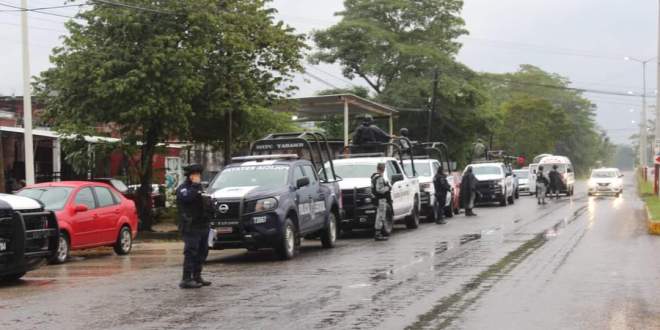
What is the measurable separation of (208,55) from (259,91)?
6.69 ft

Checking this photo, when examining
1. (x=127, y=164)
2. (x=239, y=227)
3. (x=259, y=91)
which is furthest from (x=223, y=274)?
(x=127, y=164)

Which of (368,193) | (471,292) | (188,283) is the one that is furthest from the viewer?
(368,193)

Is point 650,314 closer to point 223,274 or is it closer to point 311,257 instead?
point 223,274

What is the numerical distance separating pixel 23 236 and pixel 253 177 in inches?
180

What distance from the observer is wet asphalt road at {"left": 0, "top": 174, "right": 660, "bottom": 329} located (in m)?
8.57

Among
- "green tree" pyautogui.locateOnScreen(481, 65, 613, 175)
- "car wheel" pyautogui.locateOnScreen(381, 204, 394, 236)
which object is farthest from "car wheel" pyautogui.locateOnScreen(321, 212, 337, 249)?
"green tree" pyautogui.locateOnScreen(481, 65, 613, 175)

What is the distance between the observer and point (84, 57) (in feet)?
72.7

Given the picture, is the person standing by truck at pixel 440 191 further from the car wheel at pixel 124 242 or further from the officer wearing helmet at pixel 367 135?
the car wheel at pixel 124 242

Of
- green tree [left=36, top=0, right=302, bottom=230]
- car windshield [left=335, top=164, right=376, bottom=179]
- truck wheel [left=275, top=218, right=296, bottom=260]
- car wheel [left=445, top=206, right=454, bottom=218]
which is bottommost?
car wheel [left=445, top=206, right=454, bottom=218]

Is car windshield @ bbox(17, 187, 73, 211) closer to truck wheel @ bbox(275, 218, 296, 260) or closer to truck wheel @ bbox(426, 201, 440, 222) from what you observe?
truck wheel @ bbox(275, 218, 296, 260)

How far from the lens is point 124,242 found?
18.1m

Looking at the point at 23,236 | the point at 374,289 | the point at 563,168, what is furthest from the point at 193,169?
the point at 563,168

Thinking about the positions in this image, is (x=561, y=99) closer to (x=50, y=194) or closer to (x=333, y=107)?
→ (x=333, y=107)

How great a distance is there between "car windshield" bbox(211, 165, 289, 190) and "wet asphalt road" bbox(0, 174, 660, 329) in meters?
1.45
